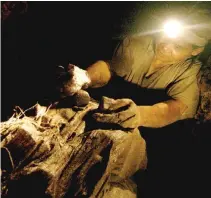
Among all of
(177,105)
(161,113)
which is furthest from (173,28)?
(161,113)

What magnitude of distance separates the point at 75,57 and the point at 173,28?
3.22 m

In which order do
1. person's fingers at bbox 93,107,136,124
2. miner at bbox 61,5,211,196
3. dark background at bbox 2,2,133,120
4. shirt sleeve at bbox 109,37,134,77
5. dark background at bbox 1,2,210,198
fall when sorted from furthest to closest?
dark background at bbox 2,2,133,120, shirt sleeve at bbox 109,37,134,77, dark background at bbox 1,2,210,198, miner at bbox 61,5,211,196, person's fingers at bbox 93,107,136,124

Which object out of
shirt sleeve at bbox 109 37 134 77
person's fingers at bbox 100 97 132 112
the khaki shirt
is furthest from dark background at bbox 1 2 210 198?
person's fingers at bbox 100 97 132 112

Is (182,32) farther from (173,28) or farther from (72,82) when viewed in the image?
(72,82)

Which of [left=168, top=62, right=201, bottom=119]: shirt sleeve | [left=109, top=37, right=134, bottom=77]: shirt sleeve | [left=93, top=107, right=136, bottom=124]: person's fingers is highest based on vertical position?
[left=109, top=37, right=134, bottom=77]: shirt sleeve

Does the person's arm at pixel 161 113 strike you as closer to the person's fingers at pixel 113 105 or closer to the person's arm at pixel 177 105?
the person's arm at pixel 177 105

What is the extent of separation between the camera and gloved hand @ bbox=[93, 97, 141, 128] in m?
3.33

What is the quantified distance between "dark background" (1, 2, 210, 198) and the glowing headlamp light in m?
1.51

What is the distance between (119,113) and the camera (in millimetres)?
3328

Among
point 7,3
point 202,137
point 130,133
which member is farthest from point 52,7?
point 202,137

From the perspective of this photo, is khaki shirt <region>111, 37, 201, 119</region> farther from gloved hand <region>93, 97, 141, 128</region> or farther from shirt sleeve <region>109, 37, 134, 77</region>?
gloved hand <region>93, 97, 141, 128</region>

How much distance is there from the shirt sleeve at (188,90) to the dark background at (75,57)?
0.72 metres

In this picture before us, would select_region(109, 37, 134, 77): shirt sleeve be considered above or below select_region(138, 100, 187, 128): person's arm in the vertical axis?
above

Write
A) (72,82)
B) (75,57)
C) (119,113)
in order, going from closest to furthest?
(119,113) → (72,82) → (75,57)
